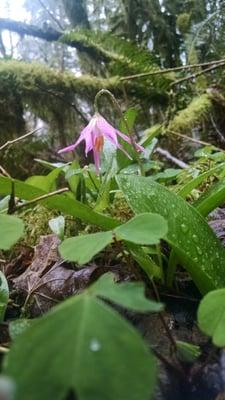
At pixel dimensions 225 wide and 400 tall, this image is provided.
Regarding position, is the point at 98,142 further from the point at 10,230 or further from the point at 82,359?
the point at 82,359

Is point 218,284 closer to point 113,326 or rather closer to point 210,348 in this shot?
point 210,348

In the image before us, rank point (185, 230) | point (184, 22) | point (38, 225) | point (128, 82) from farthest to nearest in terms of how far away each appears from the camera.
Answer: point (184, 22) → point (128, 82) → point (38, 225) → point (185, 230)

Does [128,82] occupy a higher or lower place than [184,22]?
lower

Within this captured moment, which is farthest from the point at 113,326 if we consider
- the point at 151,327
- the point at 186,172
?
the point at 186,172

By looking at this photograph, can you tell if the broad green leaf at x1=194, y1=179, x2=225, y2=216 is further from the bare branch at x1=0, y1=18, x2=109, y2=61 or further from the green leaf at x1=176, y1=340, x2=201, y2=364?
the bare branch at x1=0, y1=18, x2=109, y2=61

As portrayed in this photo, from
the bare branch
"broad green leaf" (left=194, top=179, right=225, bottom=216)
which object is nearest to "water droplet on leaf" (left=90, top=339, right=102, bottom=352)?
"broad green leaf" (left=194, top=179, right=225, bottom=216)

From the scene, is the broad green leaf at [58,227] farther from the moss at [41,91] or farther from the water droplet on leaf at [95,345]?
the moss at [41,91]

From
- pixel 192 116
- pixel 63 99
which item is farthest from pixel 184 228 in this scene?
pixel 63 99

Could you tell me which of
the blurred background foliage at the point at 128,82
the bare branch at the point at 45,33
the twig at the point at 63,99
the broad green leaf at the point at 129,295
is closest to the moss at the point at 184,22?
the blurred background foliage at the point at 128,82
